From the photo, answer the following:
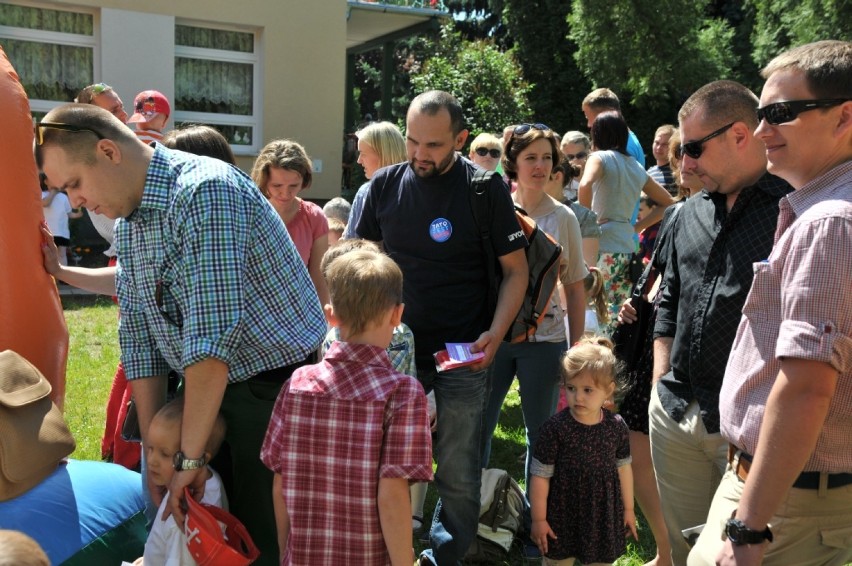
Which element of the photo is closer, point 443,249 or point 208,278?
point 208,278

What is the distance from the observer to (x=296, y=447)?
2643 mm

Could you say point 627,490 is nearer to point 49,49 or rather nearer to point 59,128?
point 59,128

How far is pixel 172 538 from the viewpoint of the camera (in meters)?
2.80

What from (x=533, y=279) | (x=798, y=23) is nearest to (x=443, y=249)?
(x=533, y=279)

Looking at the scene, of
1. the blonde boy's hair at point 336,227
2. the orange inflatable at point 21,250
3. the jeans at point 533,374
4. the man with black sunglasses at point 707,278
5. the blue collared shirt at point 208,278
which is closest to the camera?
the blue collared shirt at point 208,278

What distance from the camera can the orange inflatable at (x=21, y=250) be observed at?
348cm

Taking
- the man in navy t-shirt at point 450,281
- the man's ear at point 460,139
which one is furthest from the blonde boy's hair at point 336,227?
the man's ear at point 460,139

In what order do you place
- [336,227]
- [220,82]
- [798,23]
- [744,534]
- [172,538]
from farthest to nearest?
1. [798,23]
2. [220,82]
3. [336,227]
4. [172,538]
5. [744,534]

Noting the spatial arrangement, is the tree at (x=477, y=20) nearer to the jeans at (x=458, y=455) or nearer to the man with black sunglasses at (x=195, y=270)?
the jeans at (x=458, y=455)

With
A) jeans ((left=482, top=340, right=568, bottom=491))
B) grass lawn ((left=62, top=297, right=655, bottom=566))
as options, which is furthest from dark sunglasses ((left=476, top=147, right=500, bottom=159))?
jeans ((left=482, top=340, right=568, bottom=491))

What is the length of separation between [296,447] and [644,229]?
4.74 metres

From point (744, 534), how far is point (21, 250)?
9.99ft

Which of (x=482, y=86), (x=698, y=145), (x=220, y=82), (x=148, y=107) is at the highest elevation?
(x=482, y=86)

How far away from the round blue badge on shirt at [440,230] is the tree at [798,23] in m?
11.2
